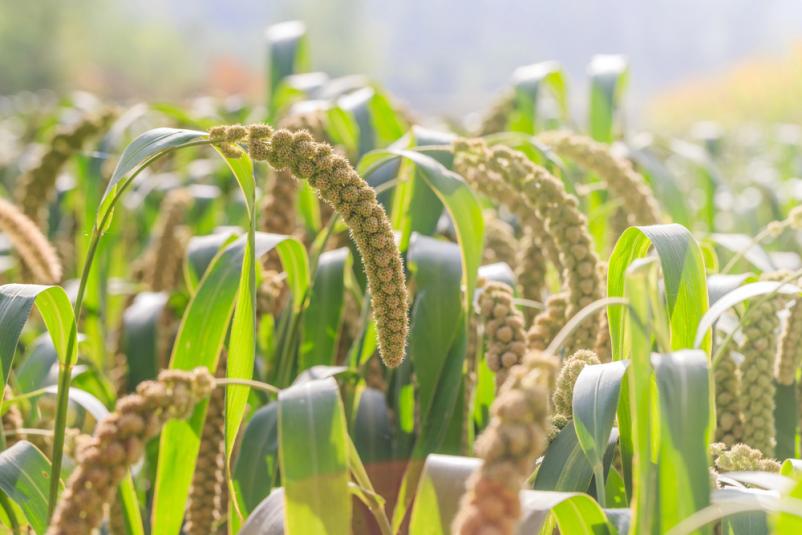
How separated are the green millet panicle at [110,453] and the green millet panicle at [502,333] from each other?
0.58 meters

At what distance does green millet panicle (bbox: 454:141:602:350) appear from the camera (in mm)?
1511

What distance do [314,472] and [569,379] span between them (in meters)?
0.41

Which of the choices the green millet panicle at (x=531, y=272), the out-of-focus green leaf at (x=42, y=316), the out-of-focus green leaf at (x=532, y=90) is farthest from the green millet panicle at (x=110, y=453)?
the out-of-focus green leaf at (x=532, y=90)

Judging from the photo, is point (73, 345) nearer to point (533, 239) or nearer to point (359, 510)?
point (359, 510)

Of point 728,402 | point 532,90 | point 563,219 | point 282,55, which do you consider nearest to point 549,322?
point 563,219

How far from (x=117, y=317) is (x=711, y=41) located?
4775 inches

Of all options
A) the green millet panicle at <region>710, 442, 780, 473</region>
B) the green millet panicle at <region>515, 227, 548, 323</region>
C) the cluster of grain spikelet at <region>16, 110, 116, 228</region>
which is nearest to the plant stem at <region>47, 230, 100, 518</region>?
the green millet panicle at <region>710, 442, 780, 473</region>

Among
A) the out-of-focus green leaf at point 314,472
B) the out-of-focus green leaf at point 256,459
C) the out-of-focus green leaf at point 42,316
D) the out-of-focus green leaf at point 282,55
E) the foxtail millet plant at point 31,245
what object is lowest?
the out-of-focus green leaf at point 256,459

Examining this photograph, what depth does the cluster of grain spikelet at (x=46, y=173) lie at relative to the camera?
2.72 meters

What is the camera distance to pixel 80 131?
9.66 feet

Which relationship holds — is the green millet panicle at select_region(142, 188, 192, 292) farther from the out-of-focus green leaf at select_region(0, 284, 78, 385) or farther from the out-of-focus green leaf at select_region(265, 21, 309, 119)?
the out-of-focus green leaf at select_region(0, 284, 78, 385)

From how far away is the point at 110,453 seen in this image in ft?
2.86

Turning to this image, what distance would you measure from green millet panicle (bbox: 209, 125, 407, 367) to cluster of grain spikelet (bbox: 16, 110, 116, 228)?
5.75ft

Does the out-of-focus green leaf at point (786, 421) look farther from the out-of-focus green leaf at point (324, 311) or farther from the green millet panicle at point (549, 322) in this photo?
the out-of-focus green leaf at point (324, 311)
